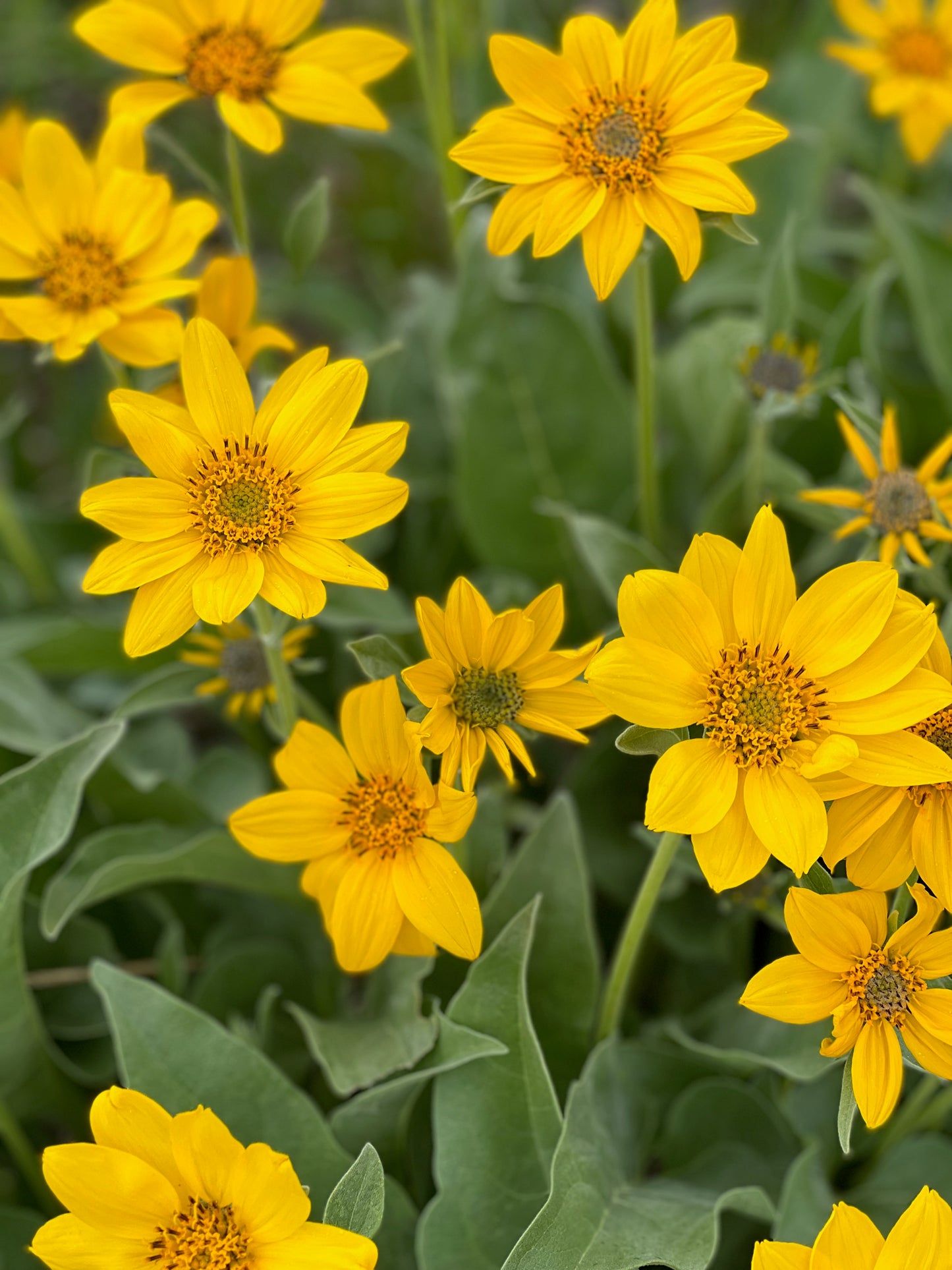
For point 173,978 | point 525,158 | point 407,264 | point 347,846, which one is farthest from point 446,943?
point 407,264

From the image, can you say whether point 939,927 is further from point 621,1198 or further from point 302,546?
point 302,546

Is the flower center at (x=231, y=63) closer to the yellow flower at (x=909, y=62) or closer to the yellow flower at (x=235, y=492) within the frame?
the yellow flower at (x=235, y=492)

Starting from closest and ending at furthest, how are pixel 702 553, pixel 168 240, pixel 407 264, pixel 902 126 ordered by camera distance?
pixel 702 553, pixel 168 240, pixel 902 126, pixel 407 264

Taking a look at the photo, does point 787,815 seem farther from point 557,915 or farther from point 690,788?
point 557,915

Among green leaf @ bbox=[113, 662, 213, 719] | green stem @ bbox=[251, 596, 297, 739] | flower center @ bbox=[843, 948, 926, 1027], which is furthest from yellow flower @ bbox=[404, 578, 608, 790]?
green leaf @ bbox=[113, 662, 213, 719]

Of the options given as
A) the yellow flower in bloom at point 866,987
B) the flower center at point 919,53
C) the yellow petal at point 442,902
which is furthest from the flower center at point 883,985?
the flower center at point 919,53

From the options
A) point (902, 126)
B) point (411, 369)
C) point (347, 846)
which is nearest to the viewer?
point (347, 846)

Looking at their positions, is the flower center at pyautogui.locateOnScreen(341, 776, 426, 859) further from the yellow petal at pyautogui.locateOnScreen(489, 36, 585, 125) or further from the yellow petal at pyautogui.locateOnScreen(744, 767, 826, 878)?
the yellow petal at pyautogui.locateOnScreen(489, 36, 585, 125)
